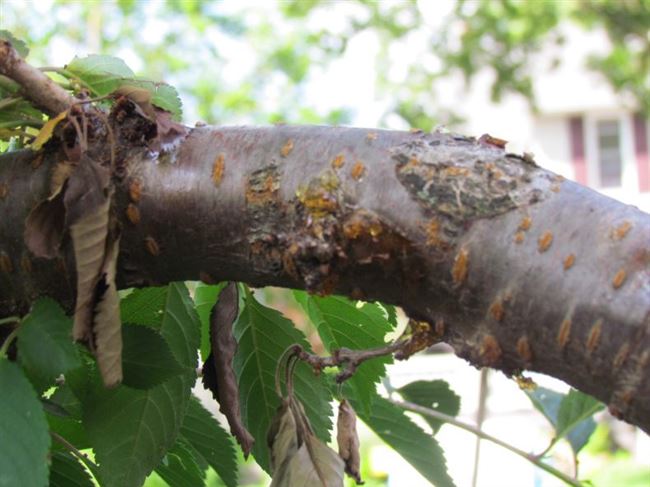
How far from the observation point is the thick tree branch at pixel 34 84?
834 millimetres

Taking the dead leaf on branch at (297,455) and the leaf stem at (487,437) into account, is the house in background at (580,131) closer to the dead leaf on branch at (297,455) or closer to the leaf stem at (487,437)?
the leaf stem at (487,437)

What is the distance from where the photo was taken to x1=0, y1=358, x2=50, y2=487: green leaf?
72 cm

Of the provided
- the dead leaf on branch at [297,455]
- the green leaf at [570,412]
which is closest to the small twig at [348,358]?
the dead leaf on branch at [297,455]

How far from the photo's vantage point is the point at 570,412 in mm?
1469

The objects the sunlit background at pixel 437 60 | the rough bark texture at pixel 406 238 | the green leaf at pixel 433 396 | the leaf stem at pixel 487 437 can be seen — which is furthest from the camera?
the sunlit background at pixel 437 60

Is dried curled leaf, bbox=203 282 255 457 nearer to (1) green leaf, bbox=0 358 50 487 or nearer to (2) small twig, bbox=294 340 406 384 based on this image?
(2) small twig, bbox=294 340 406 384

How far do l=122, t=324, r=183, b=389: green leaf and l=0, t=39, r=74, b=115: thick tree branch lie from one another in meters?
0.22

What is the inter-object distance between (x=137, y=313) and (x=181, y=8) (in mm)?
10057

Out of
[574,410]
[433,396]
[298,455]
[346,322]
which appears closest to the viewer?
[298,455]

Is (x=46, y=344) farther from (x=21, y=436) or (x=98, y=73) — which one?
(x=98, y=73)

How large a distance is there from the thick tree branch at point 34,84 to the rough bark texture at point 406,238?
52mm

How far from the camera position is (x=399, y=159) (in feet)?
2.42

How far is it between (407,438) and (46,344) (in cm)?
71

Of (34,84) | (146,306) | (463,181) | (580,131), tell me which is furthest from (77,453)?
(580,131)
